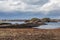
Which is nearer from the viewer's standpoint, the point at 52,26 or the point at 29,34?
the point at 29,34

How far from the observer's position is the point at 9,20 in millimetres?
3441

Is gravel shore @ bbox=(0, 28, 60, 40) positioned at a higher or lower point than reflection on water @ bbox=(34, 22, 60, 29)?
lower

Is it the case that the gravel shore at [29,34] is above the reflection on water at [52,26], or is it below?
below

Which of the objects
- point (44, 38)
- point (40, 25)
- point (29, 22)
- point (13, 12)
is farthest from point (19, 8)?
point (44, 38)

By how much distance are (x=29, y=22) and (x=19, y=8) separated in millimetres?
420

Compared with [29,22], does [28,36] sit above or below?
below

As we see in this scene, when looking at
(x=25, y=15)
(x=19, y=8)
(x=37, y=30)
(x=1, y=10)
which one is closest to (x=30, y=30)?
(x=37, y=30)

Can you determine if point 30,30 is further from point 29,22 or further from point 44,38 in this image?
point 44,38

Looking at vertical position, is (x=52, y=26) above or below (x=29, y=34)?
above

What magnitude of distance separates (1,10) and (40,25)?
40.0 inches

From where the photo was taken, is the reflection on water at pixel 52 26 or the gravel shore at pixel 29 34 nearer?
the gravel shore at pixel 29 34

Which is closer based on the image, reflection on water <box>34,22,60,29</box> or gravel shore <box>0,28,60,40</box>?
gravel shore <box>0,28,60,40</box>

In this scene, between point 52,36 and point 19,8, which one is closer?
point 52,36

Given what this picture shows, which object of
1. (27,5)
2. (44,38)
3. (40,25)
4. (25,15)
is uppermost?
(27,5)
